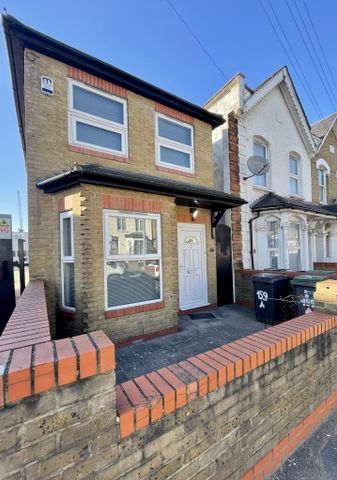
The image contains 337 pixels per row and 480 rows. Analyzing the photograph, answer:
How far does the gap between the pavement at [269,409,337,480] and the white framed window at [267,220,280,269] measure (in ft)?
21.5

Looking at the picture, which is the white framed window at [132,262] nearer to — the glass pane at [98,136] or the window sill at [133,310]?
the window sill at [133,310]

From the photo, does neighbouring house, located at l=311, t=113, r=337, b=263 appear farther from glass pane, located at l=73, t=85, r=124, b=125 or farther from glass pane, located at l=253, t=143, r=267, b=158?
glass pane, located at l=73, t=85, r=124, b=125

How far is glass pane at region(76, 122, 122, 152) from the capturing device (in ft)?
16.9

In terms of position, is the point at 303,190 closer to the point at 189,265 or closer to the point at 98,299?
the point at 189,265

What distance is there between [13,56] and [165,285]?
5.69 metres

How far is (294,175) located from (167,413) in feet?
37.6

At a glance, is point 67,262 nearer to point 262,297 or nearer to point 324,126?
point 262,297

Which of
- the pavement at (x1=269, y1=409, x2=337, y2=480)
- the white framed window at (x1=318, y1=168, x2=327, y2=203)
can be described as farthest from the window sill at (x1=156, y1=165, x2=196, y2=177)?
the white framed window at (x1=318, y1=168, x2=327, y2=203)

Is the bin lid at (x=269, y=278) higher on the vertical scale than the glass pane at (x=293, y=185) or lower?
lower

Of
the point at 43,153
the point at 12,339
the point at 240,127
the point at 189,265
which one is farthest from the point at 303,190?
the point at 12,339

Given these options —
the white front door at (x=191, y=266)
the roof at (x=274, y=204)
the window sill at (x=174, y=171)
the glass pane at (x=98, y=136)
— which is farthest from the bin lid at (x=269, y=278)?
the glass pane at (x=98, y=136)

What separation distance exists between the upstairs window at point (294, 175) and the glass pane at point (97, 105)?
8.16 m

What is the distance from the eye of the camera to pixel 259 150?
29.5 ft

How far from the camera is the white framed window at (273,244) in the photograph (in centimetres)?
855
